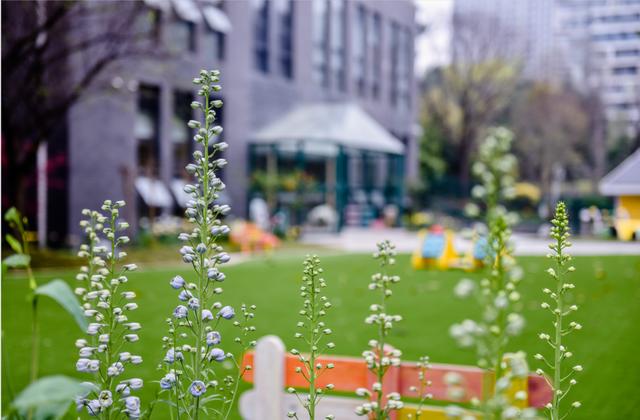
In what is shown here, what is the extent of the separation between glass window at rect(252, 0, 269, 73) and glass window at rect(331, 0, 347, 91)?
4.02 ft

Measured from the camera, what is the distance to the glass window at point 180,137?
11.7 m

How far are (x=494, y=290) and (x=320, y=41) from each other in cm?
1203

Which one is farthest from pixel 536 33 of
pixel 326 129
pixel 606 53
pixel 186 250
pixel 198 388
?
pixel 326 129

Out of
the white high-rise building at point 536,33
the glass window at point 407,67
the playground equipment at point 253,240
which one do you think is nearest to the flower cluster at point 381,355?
the white high-rise building at point 536,33

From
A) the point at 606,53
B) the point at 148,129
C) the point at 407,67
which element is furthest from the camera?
the point at 407,67

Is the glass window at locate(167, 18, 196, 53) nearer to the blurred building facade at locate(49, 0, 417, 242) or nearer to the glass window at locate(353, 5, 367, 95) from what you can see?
the blurred building facade at locate(49, 0, 417, 242)

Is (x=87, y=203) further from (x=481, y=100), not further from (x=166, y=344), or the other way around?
(x=166, y=344)

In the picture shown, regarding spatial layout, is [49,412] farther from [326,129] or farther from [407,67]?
[407,67]

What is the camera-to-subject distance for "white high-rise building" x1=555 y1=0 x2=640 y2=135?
3.20 metres

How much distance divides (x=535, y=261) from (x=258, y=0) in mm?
7955

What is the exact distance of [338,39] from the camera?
39.4ft

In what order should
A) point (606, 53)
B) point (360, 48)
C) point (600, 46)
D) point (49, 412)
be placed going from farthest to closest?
point (360, 48)
point (606, 53)
point (600, 46)
point (49, 412)

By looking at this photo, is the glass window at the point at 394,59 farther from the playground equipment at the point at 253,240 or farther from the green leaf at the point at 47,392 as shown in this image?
the green leaf at the point at 47,392

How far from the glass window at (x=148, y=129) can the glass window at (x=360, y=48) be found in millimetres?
3343
